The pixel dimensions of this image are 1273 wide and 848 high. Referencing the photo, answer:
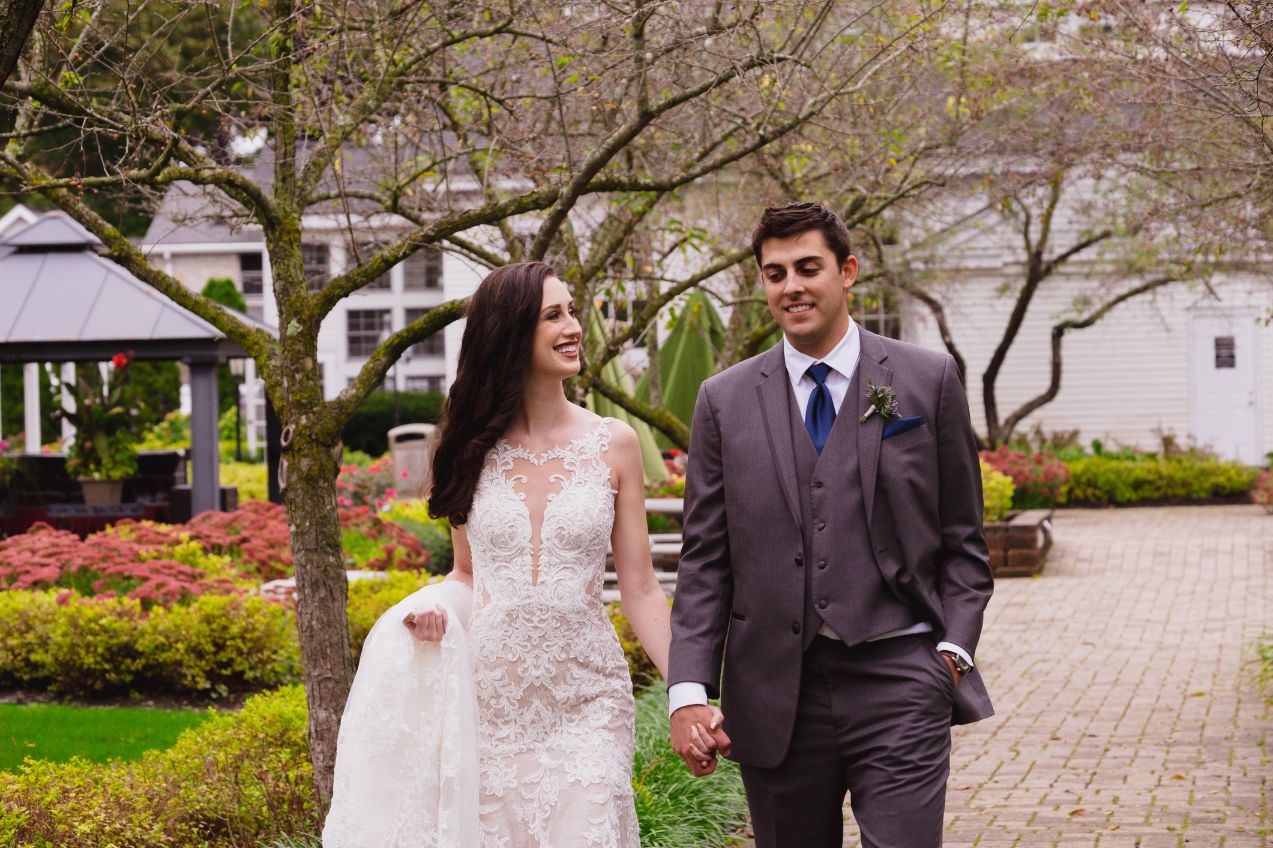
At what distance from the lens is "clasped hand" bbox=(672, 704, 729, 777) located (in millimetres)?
3590

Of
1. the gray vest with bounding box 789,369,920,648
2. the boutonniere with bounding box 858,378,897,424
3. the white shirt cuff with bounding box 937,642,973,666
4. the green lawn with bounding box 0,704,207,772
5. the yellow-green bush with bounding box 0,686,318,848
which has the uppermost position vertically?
the boutonniere with bounding box 858,378,897,424

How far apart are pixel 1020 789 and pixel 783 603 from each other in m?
4.42

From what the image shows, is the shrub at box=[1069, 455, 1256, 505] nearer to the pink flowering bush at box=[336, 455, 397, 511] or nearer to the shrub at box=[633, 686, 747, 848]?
the pink flowering bush at box=[336, 455, 397, 511]

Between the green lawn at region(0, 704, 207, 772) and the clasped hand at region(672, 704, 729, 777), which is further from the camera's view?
the green lawn at region(0, 704, 207, 772)

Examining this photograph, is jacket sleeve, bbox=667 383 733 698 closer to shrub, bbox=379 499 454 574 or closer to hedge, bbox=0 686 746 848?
hedge, bbox=0 686 746 848

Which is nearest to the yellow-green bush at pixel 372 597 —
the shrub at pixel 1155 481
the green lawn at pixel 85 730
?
the green lawn at pixel 85 730

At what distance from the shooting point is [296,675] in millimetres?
9836

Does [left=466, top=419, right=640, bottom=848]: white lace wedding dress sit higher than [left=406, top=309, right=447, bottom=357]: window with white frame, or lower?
lower

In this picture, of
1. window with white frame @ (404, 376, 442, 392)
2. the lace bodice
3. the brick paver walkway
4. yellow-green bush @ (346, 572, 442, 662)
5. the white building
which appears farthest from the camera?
window with white frame @ (404, 376, 442, 392)

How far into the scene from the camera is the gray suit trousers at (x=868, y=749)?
3.44m

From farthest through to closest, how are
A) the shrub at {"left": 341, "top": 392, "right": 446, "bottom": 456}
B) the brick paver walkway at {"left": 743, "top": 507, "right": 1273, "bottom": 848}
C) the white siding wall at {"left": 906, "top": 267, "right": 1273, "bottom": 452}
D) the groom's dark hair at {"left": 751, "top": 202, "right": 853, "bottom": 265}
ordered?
the shrub at {"left": 341, "top": 392, "right": 446, "bottom": 456}
the white siding wall at {"left": 906, "top": 267, "right": 1273, "bottom": 452}
the brick paver walkway at {"left": 743, "top": 507, "right": 1273, "bottom": 848}
the groom's dark hair at {"left": 751, "top": 202, "right": 853, "bottom": 265}

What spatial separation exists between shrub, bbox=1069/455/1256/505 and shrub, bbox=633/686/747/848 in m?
19.0

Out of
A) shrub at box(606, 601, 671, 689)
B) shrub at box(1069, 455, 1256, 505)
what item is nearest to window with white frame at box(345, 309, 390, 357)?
shrub at box(1069, 455, 1256, 505)

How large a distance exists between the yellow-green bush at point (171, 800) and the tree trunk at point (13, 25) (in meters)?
2.84
